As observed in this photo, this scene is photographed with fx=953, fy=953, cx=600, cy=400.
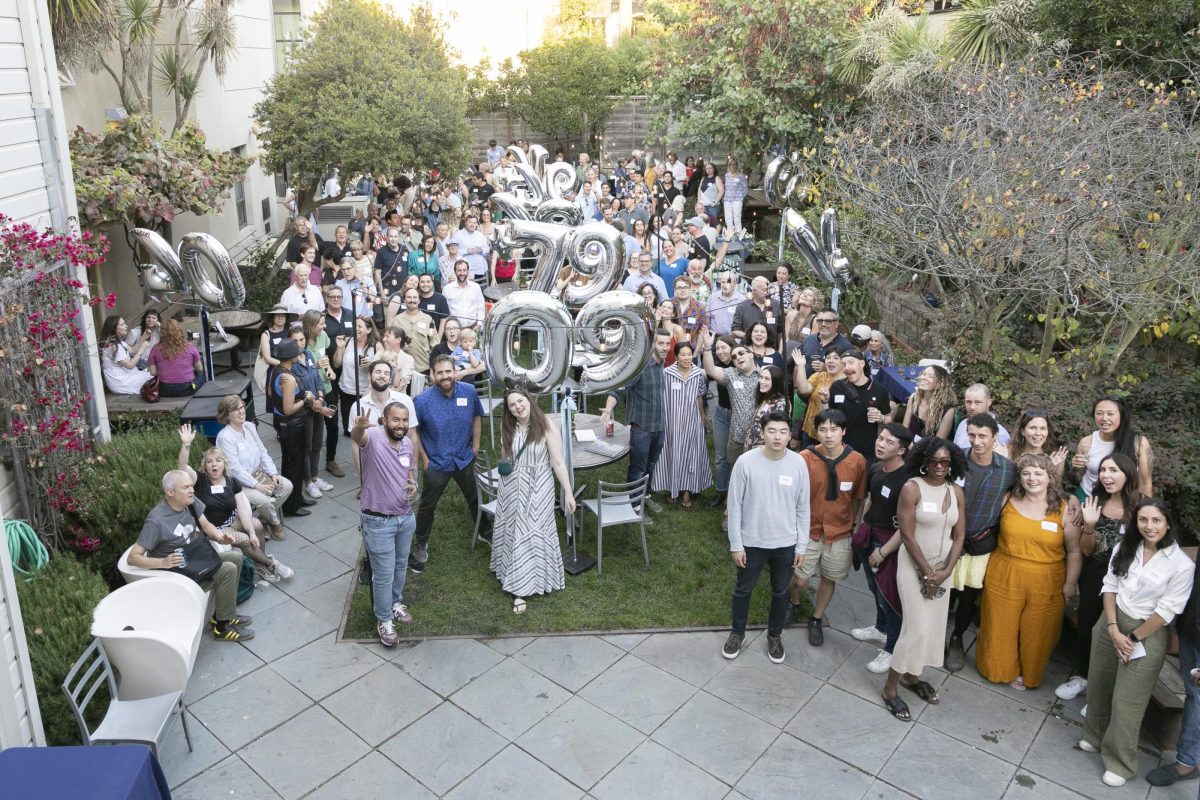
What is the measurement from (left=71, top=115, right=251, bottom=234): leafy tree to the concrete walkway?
4.60 meters

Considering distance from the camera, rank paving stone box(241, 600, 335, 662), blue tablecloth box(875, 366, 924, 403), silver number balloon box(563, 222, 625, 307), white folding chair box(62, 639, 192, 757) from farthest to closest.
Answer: silver number balloon box(563, 222, 625, 307), blue tablecloth box(875, 366, 924, 403), paving stone box(241, 600, 335, 662), white folding chair box(62, 639, 192, 757)

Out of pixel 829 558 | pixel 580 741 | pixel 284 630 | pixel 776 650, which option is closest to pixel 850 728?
pixel 776 650

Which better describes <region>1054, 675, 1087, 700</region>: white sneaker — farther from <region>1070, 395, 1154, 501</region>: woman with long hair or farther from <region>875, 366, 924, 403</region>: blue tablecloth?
<region>875, 366, 924, 403</region>: blue tablecloth

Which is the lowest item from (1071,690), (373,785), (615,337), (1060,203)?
(373,785)

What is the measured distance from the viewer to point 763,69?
1617 cm

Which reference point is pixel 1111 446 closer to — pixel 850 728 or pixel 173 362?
pixel 850 728

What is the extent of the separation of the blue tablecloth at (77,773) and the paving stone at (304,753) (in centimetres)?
101

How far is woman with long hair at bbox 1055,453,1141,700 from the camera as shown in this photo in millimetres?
5938

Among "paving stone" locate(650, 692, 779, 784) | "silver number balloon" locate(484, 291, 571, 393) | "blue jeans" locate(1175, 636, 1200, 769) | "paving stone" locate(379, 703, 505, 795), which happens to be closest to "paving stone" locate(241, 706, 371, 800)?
"paving stone" locate(379, 703, 505, 795)

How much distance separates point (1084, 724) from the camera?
6.04 m

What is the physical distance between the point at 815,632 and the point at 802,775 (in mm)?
1478

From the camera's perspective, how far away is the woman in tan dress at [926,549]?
6027 mm

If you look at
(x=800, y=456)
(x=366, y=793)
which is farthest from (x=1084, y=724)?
(x=366, y=793)

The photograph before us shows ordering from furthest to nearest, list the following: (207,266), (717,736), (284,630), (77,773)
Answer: (207,266)
(284,630)
(717,736)
(77,773)
